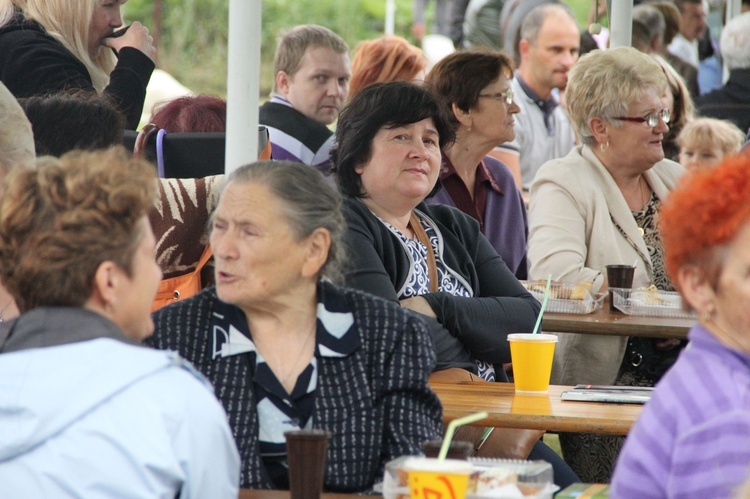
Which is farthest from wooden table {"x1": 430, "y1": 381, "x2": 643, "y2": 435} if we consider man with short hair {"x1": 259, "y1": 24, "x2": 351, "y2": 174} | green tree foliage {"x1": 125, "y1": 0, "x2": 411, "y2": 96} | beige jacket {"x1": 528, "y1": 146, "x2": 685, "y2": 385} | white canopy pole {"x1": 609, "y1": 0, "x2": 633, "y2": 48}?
green tree foliage {"x1": 125, "y1": 0, "x2": 411, "y2": 96}

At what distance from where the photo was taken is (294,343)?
101 inches

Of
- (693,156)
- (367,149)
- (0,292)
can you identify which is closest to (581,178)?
(367,149)

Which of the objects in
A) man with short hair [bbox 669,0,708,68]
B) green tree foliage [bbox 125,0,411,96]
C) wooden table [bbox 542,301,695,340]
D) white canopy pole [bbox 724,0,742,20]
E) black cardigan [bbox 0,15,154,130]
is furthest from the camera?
green tree foliage [bbox 125,0,411,96]

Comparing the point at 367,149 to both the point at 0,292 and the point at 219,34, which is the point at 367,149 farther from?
the point at 219,34

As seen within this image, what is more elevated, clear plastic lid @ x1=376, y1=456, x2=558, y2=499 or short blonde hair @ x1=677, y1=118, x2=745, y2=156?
short blonde hair @ x1=677, y1=118, x2=745, y2=156

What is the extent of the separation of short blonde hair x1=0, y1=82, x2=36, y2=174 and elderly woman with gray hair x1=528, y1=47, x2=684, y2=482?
2255mm

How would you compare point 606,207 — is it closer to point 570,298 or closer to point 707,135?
point 570,298

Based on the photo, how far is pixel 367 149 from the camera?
141 inches

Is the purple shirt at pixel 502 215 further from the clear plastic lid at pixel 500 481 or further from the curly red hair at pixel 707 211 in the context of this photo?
the curly red hair at pixel 707 211

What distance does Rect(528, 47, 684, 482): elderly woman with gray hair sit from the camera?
4219mm

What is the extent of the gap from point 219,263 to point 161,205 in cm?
75

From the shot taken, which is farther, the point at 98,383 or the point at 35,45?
the point at 35,45

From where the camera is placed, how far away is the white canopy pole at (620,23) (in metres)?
5.42

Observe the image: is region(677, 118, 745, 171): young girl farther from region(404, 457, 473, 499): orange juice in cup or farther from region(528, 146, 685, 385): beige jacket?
region(404, 457, 473, 499): orange juice in cup
